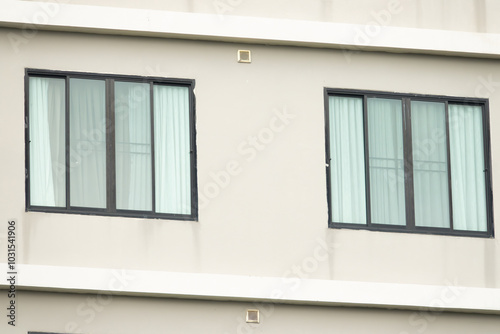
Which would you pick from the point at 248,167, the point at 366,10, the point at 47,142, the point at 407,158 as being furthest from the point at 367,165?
the point at 47,142

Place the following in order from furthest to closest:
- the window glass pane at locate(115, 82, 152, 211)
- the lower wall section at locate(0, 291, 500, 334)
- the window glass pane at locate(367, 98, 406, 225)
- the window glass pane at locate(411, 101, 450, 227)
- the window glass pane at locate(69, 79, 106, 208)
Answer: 1. the window glass pane at locate(411, 101, 450, 227)
2. the window glass pane at locate(367, 98, 406, 225)
3. the window glass pane at locate(115, 82, 152, 211)
4. the window glass pane at locate(69, 79, 106, 208)
5. the lower wall section at locate(0, 291, 500, 334)

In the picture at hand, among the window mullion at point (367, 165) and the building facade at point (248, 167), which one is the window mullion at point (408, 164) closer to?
the building facade at point (248, 167)

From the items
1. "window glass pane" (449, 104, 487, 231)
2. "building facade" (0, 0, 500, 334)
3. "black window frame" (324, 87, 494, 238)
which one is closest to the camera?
"building facade" (0, 0, 500, 334)

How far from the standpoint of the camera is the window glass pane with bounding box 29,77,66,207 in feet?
69.1

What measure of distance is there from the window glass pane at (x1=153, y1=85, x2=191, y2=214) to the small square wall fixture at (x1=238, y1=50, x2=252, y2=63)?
0.88m

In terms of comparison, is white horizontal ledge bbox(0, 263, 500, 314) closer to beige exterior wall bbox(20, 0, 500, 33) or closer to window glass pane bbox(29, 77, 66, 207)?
window glass pane bbox(29, 77, 66, 207)

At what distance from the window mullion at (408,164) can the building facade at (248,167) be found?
0.09 ft

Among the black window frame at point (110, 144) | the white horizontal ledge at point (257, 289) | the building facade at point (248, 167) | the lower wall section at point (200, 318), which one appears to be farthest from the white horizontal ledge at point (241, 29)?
the lower wall section at point (200, 318)

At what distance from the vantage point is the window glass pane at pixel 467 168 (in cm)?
2233

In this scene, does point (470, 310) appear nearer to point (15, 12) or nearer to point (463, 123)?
point (463, 123)

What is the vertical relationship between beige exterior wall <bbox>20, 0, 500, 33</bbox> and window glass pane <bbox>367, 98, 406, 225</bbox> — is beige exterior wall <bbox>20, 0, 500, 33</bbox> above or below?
above

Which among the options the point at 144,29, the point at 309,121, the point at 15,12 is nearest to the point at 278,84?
the point at 309,121

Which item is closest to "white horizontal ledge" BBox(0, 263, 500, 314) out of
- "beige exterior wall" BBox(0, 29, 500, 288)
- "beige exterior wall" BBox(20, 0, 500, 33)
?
"beige exterior wall" BBox(0, 29, 500, 288)

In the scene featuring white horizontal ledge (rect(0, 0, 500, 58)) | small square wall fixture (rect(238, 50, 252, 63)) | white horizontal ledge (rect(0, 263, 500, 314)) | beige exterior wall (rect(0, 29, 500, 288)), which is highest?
white horizontal ledge (rect(0, 0, 500, 58))
